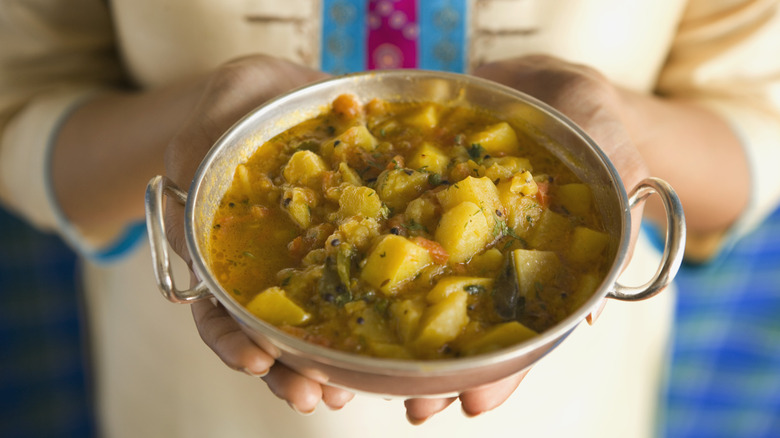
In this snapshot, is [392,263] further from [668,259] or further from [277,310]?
[668,259]

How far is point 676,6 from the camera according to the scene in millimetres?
2332

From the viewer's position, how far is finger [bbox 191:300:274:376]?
50.9 inches

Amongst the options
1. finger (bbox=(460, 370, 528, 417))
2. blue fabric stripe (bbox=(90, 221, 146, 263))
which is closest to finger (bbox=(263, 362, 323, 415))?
finger (bbox=(460, 370, 528, 417))

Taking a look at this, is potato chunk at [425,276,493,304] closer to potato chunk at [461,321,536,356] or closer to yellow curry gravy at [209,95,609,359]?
yellow curry gravy at [209,95,609,359]

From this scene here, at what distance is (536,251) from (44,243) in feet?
9.82

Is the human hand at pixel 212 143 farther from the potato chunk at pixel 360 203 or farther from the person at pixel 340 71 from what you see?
the potato chunk at pixel 360 203

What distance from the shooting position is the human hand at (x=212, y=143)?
4.40 ft

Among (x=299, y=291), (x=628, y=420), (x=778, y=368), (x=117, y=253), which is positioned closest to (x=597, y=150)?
(x=299, y=291)

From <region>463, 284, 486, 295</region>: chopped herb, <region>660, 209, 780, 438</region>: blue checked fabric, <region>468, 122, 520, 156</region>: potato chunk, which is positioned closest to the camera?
<region>463, 284, 486, 295</region>: chopped herb

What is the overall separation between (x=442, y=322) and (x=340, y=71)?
1.22m

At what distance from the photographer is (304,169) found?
1.67 m

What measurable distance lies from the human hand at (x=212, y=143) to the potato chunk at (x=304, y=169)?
8.7 inches

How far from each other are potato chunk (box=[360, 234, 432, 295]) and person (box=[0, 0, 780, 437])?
2.43 feet

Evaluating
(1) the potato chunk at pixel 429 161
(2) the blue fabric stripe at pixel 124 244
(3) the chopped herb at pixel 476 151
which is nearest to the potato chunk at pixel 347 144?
(1) the potato chunk at pixel 429 161
